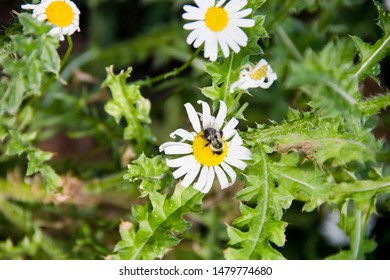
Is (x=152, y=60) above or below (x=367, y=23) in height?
Result: below

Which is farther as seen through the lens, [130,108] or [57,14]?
[130,108]

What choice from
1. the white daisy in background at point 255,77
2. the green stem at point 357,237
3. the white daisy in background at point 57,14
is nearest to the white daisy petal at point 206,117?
the white daisy in background at point 255,77

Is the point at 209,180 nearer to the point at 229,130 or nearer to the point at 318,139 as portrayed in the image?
the point at 229,130

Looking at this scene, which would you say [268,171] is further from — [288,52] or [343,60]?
[288,52]

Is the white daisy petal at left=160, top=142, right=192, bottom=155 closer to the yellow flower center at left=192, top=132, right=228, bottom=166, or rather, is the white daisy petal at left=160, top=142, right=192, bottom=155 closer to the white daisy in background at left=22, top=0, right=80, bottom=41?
the yellow flower center at left=192, top=132, right=228, bottom=166

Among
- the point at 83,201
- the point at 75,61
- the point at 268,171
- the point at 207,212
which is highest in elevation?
the point at 75,61

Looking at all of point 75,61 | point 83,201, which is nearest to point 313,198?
point 83,201

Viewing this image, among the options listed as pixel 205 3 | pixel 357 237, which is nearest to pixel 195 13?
pixel 205 3
